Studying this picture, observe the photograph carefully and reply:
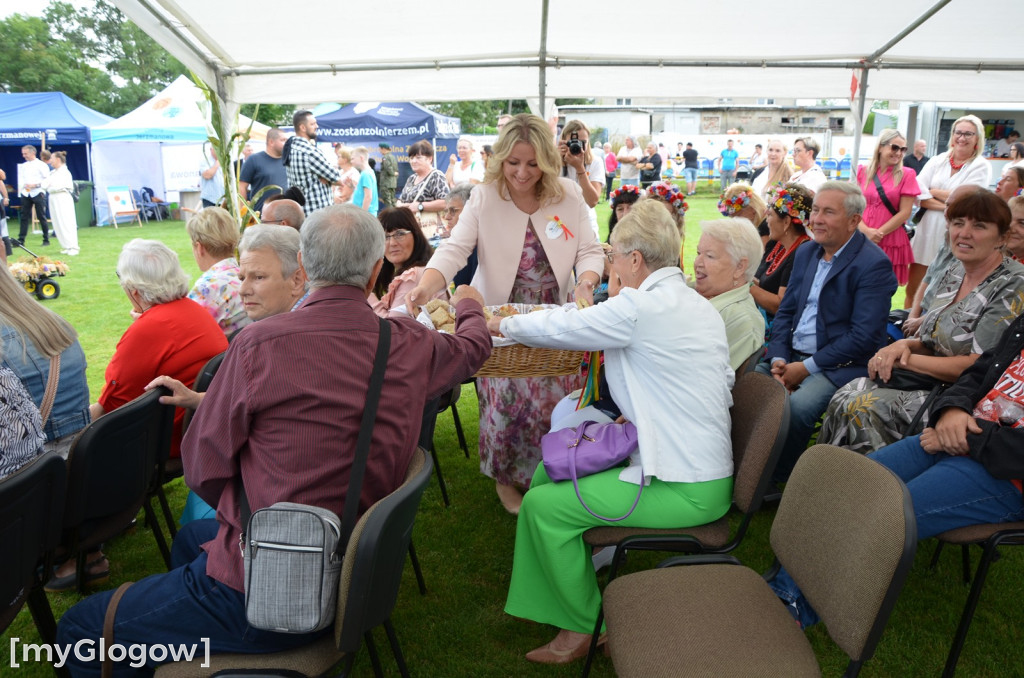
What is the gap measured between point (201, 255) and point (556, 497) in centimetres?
270

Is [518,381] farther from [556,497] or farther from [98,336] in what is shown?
[98,336]

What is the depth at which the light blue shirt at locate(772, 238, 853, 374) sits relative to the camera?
3.71m

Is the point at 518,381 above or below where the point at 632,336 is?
below

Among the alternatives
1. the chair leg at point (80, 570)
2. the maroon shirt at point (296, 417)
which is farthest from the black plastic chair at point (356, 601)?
the chair leg at point (80, 570)

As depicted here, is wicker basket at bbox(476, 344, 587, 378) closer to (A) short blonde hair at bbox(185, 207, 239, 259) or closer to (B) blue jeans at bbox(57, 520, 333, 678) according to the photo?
(B) blue jeans at bbox(57, 520, 333, 678)

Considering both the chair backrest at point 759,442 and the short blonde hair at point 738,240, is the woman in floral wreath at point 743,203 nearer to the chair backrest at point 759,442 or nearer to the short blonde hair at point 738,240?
the short blonde hair at point 738,240

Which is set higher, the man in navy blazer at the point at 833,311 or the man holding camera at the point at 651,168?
the man holding camera at the point at 651,168

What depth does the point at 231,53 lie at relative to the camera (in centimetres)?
577

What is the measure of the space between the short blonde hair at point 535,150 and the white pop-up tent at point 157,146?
17237mm

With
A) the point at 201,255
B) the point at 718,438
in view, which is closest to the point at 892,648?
the point at 718,438

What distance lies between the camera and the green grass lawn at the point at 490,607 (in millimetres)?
2584

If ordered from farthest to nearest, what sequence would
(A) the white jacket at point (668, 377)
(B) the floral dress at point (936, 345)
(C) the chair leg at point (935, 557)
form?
(C) the chair leg at point (935, 557)
(B) the floral dress at point (936, 345)
(A) the white jacket at point (668, 377)

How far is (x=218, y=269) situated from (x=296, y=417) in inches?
91.5

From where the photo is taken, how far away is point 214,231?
12.9 feet
